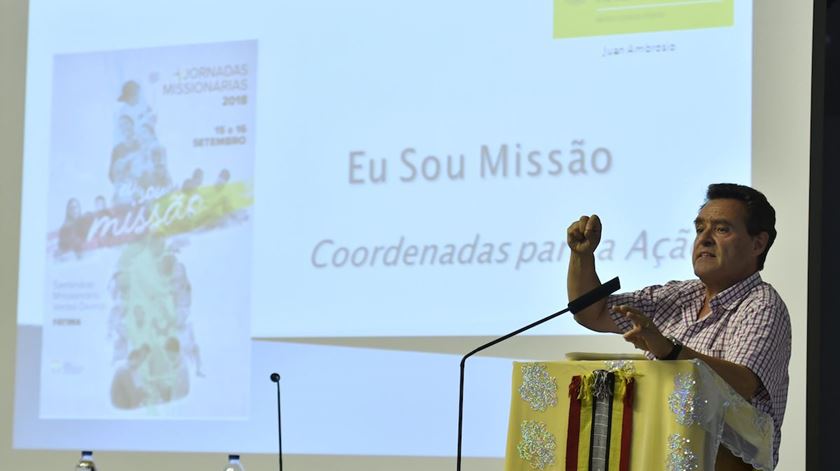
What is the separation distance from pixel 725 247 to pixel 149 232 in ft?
8.09

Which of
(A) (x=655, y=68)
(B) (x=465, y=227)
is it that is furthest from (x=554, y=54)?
(B) (x=465, y=227)

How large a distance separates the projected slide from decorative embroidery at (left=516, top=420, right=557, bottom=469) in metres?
1.41

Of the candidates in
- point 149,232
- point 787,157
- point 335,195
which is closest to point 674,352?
point 787,157

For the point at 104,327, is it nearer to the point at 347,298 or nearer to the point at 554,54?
the point at 347,298

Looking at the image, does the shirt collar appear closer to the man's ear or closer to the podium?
the man's ear

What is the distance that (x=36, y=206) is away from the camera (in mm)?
4656

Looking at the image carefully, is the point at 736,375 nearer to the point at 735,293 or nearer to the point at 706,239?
the point at 735,293

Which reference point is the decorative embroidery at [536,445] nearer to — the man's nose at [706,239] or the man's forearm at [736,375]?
the man's forearm at [736,375]

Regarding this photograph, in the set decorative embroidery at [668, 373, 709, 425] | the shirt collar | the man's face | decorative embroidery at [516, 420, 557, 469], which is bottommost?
decorative embroidery at [516, 420, 557, 469]

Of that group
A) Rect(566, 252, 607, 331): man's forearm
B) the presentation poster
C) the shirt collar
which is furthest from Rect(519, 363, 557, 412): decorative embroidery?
the presentation poster

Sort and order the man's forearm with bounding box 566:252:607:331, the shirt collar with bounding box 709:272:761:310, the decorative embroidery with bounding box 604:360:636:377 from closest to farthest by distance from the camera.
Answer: the decorative embroidery with bounding box 604:360:636:377 < the shirt collar with bounding box 709:272:761:310 < the man's forearm with bounding box 566:252:607:331

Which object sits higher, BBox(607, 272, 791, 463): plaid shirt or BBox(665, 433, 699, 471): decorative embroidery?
BBox(607, 272, 791, 463): plaid shirt

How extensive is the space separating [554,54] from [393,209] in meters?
0.78

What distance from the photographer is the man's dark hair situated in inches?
107
